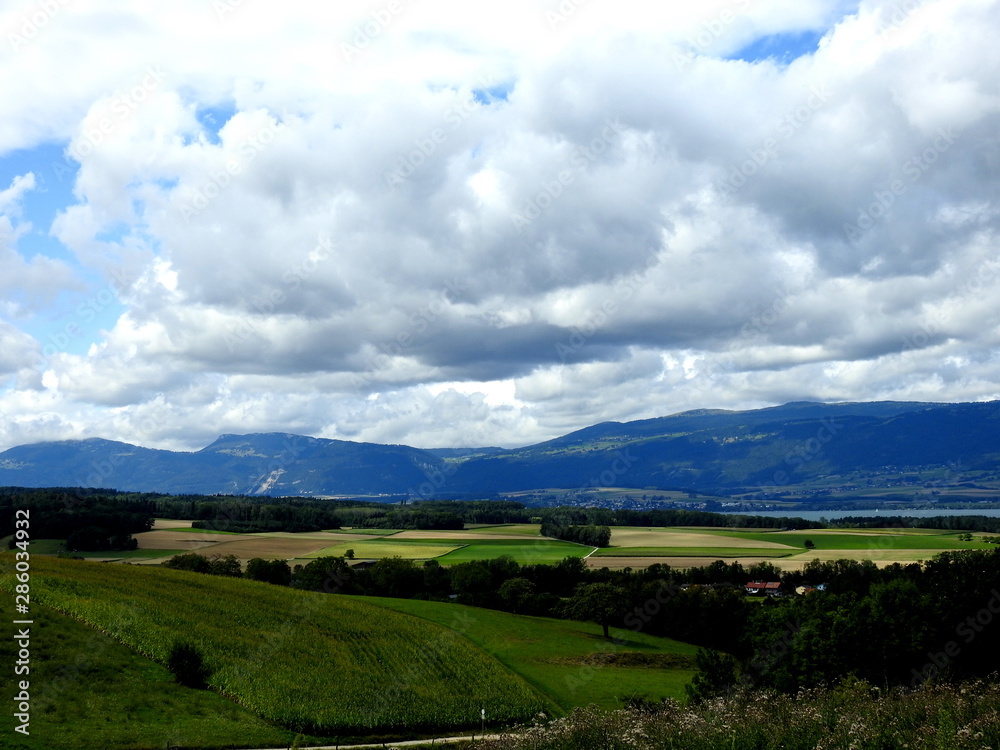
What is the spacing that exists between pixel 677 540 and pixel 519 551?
122 feet

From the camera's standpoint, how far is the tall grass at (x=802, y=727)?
528 inches

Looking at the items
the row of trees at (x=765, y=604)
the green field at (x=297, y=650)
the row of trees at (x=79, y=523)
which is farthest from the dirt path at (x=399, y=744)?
the row of trees at (x=79, y=523)

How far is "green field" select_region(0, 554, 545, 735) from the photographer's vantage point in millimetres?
39125

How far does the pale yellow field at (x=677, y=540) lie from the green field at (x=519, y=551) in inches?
484

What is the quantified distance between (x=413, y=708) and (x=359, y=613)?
28985 mm

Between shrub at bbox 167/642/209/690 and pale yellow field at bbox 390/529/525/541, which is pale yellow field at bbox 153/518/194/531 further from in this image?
shrub at bbox 167/642/209/690

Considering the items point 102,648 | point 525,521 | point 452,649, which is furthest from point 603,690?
point 525,521

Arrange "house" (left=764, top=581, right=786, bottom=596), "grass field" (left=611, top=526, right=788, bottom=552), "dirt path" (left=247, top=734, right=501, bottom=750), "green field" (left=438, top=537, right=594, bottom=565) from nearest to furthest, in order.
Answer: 1. "dirt path" (left=247, top=734, right=501, bottom=750)
2. "house" (left=764, top=581, right=786, bottom=596)
3. "green field" (left=438, top=537, right=594, bottom=565)
4. "grass field" (left=611, top=526, right=788, bottom=552)

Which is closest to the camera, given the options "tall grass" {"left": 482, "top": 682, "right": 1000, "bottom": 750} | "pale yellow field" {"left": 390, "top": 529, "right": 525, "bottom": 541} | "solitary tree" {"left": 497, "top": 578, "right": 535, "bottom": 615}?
"tall grass" {"left": 482, "top": 682, "right": 1000, "bottom": 750}

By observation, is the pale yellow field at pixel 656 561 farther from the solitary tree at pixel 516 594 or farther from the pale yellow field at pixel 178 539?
the pale yellow field at pixel 178 539

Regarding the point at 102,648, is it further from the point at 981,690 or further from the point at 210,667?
the point at 981,690

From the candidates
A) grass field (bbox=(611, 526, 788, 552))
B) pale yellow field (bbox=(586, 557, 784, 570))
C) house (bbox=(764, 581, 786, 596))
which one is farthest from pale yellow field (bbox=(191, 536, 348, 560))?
house (bbox=(764, 581, 786, 596))

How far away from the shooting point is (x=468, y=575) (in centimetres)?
9694

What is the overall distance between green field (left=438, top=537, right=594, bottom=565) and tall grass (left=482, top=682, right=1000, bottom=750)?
92788 millimetres
